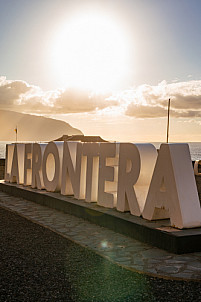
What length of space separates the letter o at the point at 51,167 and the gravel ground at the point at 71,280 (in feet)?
13.8

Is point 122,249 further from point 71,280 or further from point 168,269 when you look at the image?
point 71,280

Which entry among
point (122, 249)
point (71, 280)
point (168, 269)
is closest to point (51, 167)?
point (122, 249)

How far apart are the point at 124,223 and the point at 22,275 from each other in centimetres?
261

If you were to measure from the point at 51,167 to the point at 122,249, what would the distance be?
5.48 metres

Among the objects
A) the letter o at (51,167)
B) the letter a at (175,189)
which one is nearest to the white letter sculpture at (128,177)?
the letter a at (175,189)

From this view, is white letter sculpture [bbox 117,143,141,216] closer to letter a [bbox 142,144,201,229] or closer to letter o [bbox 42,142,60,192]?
letter a [bbox 142,144,201,229]

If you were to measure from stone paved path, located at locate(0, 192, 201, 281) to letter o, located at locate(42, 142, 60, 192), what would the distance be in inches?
62.5

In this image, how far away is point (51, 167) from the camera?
36.0 ft

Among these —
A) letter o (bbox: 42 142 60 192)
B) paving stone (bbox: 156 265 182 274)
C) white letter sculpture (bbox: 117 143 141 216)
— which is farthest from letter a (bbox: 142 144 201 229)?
letter o (bbox: 42 142 60 192)

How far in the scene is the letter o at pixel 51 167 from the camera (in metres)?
10.2

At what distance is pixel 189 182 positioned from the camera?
6.34 meters

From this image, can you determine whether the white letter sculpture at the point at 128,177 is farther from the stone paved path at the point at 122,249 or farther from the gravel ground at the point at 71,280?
the gravel ground at the point at 71,280

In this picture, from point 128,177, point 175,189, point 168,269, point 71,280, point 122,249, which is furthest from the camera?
point 128,177

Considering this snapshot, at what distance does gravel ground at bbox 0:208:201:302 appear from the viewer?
4.07 metres
